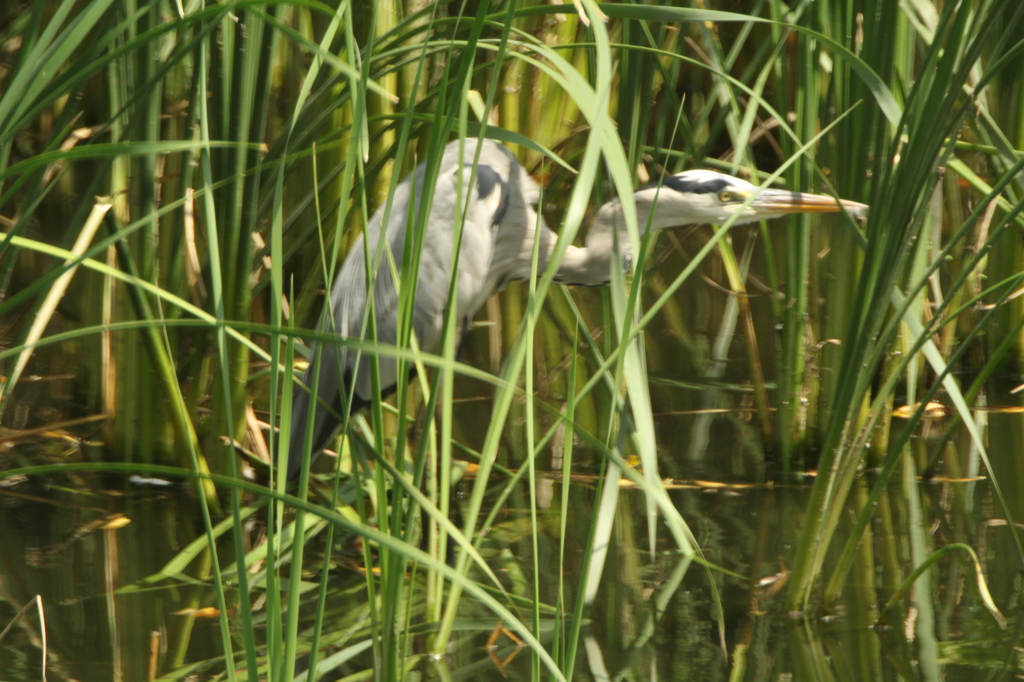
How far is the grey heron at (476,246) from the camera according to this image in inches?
79.0

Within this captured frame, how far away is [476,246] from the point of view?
2.06 metres

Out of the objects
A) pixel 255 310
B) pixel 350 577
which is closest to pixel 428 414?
pixel 350 577

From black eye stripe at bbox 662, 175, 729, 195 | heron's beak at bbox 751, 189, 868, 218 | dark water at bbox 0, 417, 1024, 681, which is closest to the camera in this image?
dark water at bbox 0, 417, 1024, 681

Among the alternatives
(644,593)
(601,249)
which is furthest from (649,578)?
(601,249)

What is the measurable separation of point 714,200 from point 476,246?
505 mm

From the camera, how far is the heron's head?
1.87 metres

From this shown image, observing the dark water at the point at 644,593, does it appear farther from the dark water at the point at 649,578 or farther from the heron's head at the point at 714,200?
the heron's head at the point at 714,200

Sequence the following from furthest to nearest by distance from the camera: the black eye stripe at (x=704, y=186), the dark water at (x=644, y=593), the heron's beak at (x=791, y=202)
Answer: the black eye stripe at (x=704, y=186) → the heron's beak at (x=791, y=202) → the dark water at (x=644, y=593)

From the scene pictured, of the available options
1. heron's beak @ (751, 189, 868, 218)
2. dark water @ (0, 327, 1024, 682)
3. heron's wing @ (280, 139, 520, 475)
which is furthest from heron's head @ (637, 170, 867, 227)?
dark water @ (0, 327, 1024, 682)

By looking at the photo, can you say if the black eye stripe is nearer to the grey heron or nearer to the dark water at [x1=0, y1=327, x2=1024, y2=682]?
the grey heron

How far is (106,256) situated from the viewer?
79.9 inches

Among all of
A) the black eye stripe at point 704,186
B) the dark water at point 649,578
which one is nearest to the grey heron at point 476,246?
the black eye stripe at point 704,186

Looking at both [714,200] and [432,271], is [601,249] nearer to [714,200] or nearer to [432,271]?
[714,200]

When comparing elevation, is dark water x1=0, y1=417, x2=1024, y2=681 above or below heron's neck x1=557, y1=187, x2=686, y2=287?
below
